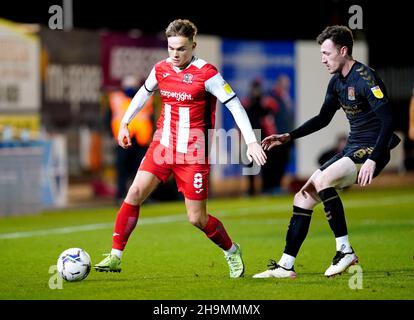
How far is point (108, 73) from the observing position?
1898cm

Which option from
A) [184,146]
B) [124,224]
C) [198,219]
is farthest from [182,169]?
[124,224]

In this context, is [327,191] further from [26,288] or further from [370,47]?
[370,47]

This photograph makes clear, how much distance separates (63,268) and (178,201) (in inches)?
414

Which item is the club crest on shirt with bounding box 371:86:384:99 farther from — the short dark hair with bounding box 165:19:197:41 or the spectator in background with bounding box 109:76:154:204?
the spectator in background with bounding box 109:76:154:204

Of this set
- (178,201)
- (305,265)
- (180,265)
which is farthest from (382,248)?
(178,201)

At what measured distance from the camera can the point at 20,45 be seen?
17.6 m

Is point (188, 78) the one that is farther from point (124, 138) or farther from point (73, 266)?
point (73, 266)

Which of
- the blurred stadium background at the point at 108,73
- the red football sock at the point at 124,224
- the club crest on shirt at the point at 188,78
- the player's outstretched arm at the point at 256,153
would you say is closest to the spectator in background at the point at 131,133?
the blurred stadium background at the point at 108,73

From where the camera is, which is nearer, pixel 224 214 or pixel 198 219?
pixel 198 219

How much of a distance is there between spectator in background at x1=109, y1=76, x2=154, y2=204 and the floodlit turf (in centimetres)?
70

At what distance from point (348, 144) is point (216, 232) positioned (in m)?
1.35

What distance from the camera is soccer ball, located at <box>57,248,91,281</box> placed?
8586mm

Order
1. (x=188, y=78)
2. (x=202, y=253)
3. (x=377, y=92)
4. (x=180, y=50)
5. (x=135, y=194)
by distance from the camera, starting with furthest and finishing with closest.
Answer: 1. (x=202, y=253)
2. (x=135, y=194)
3. (x=188, y=78)
4. (x=180, y=50)
5. (x=377, y=92)
